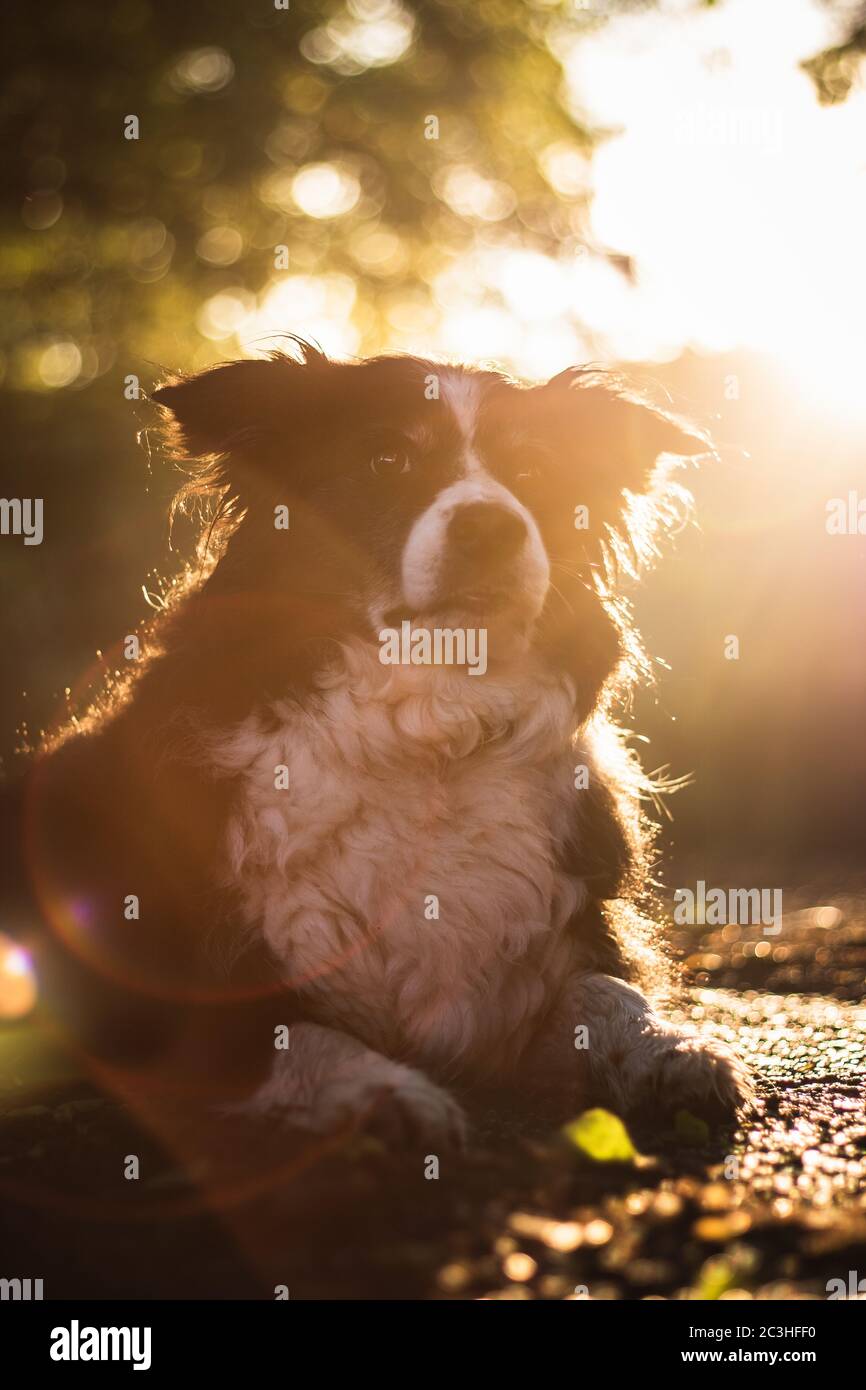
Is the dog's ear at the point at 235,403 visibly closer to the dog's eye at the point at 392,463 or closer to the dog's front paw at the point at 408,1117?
the dog's eye at the point at 392,463

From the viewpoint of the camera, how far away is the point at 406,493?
4773 millimetres

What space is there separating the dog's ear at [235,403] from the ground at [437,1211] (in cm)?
252

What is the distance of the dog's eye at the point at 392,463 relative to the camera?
4.81m

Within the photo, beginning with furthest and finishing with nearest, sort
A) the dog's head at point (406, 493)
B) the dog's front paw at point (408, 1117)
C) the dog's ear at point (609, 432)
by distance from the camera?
1. the dog's ear at point (609, 432)
2. the dog's head at point (406, 493)
3. the dog's front paw at point (408, 1117)

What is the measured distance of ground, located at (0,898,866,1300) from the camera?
282cm

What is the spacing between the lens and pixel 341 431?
494 cm

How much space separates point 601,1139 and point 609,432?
304 centimetres

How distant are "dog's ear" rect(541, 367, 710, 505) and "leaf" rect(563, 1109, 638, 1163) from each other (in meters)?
2.75

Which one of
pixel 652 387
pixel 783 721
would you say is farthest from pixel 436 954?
pixel 783 721

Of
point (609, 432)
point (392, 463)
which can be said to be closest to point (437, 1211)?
point (392, 463)

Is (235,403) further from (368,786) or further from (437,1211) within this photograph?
(437,1211)

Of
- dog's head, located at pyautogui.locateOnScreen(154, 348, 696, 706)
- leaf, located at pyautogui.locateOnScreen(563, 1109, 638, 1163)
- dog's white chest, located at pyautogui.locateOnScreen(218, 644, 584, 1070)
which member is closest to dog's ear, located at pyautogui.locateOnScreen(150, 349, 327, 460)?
dog's head, located at pyautogui.locateOnScreen(154, 348, 696, 706)

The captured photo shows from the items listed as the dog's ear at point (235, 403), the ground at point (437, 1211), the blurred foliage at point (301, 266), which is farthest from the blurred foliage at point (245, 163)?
the ground at point (437, 1211)
